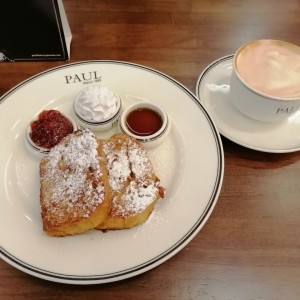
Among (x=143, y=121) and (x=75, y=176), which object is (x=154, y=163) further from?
(x=75, y=176)

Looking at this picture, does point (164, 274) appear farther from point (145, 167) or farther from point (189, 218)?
point (145, 167)

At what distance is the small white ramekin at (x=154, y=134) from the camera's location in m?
1.28

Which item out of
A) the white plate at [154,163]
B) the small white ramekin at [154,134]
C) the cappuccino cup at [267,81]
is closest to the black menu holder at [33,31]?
the white plate at [154,163]

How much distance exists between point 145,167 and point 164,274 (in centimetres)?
35

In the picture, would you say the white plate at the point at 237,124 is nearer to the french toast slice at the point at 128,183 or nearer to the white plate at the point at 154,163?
the white plate at the point at 154,163

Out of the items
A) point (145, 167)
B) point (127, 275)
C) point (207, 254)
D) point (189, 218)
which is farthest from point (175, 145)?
point (127, 275)

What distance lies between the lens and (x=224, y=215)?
1.21 meters

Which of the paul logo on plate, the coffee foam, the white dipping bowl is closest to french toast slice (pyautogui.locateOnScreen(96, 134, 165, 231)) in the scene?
the white dipping bowl

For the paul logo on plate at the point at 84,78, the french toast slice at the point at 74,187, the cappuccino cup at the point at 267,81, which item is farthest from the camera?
the paul logo on plate at the point at 84,78

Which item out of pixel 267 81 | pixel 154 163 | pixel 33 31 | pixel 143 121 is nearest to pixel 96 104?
pixel 143 121

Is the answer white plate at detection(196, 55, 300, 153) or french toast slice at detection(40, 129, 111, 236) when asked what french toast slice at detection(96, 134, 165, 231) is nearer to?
french toast slice at detection(40, 129, 111, 236)

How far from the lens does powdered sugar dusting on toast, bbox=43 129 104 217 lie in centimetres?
104

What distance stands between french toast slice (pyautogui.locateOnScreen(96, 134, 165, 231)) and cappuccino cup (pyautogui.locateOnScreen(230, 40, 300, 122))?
46 cm

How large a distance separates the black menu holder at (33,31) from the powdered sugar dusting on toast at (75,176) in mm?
540
